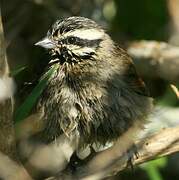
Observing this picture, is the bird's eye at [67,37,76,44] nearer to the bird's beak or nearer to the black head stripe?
the black head stripe

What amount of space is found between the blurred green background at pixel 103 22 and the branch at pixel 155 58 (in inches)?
4.3

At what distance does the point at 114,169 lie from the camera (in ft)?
16.8

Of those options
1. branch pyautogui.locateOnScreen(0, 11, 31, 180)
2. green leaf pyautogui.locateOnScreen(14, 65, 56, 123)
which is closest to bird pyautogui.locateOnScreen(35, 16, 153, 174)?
green leaf pyautogui.locateOnScreen(14, 65, 56, 123)

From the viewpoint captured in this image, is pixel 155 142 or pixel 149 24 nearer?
pixel 155 142

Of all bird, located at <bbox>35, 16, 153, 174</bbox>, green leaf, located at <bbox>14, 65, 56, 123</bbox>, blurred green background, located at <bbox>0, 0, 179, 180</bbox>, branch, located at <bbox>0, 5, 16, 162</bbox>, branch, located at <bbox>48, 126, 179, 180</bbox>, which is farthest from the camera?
blurred green background, located at <bbox>0, 0, 179, 180</bbox>

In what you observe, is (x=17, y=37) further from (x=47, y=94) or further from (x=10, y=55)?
(x=47, y=94)

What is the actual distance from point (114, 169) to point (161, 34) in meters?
2.64

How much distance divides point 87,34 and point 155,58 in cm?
190

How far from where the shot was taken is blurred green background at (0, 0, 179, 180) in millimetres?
7113

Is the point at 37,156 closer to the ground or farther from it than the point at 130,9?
closer to the ground

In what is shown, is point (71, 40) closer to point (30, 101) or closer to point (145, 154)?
point (30, 101)

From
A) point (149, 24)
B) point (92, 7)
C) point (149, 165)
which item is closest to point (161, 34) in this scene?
point (149, 24)

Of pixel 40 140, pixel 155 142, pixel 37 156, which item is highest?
pixel 155 142

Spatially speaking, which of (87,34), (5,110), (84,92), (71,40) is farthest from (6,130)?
(87,34)
